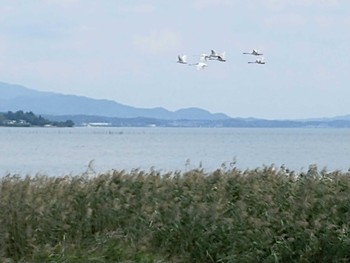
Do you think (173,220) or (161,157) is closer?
(173,220)

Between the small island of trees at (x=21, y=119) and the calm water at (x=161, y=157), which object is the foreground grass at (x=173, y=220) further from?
the small island of trees at (x=21, y=119)

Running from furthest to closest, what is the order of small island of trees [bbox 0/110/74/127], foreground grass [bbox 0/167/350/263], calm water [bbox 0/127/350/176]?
small island of trees [bbox 0/110/74/127]
calm water [bbox 0/127/350/176]
foreground grass [bbox 0/167/350/263]

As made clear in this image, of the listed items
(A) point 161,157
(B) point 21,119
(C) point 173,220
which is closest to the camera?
(C) point 173,220

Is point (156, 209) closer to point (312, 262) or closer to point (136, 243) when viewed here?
point (136, 243)

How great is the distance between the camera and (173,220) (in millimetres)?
11727

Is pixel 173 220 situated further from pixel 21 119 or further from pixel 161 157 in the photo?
pixel 21 119

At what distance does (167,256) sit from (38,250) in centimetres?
163

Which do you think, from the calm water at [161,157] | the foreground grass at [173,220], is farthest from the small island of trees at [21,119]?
the foreground grass at [173,220]

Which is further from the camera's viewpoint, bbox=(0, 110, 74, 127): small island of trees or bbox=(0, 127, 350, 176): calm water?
bbox=(0, 110, 74, 127): small island of trees

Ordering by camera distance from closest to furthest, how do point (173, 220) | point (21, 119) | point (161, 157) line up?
point (173, 220), point (161, 157), point (21, 119)

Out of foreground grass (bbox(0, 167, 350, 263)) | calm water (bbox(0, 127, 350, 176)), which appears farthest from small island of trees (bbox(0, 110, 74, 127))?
foreground grass (bbox(0, 167, 350, 263))

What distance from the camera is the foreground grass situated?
10977 millimetres

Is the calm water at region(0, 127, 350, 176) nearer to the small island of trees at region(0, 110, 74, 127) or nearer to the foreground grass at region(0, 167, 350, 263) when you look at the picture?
the foreground grass at region(0, 167, 350, 263)

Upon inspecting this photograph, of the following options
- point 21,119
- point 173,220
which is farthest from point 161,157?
point 21,119
